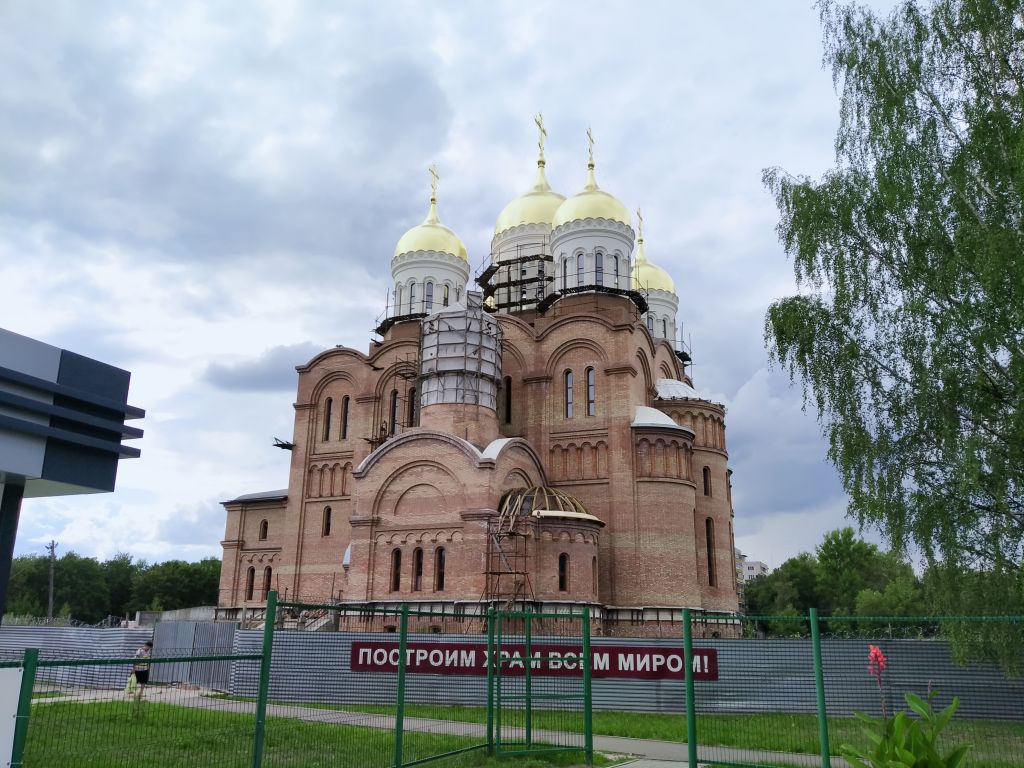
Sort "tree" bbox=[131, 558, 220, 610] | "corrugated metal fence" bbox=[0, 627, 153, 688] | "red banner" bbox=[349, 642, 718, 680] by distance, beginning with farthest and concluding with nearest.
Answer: "tree" bbox=[131, 558, 220, 610] < "corrugated metal fence" bbox=[0, 627, 153, 688] < "red banner" bbox=[349, 642, 718, 680]

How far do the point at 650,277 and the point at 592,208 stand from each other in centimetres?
985

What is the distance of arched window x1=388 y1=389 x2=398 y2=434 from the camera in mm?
32906

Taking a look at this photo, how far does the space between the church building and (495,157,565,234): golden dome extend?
100 millimetres

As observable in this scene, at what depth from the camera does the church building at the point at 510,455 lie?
1011 inches

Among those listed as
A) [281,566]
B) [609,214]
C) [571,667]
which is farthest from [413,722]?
[609,214]

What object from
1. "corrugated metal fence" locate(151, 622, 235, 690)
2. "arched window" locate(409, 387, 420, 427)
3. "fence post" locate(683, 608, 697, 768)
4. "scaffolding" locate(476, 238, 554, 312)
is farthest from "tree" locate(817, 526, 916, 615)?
"fence post" locate(683, 608, 697, 768)

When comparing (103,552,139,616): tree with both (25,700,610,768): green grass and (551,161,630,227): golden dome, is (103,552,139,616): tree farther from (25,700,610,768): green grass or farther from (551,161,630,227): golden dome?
(25,700,610,768): green grass

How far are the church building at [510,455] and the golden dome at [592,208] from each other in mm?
91

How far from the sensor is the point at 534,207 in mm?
38469

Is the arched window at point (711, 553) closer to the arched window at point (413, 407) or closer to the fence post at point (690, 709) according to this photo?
the arched window at point (413, 407)

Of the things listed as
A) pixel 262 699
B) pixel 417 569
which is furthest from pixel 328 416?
pixel 262 699

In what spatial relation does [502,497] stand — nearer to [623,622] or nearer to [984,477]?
[623,622]

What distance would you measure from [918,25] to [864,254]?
3992 mm

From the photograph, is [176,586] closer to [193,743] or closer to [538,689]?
[538,689]
